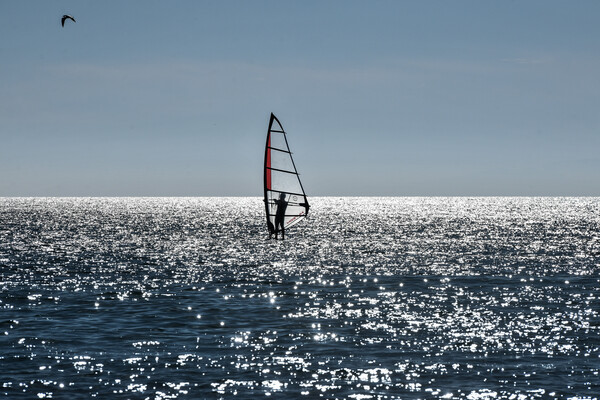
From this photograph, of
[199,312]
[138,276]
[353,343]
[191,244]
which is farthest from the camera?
[191,244]

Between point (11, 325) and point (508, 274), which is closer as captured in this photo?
point (11, 325)

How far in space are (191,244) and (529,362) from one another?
2476 inches

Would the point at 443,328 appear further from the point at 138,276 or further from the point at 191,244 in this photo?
the point at 191,244

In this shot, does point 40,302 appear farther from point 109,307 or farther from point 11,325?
point 11,325

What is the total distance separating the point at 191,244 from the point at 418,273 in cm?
3949

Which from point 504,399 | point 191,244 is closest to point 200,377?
point 504,399

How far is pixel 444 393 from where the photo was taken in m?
18.2

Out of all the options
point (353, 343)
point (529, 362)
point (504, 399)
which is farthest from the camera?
point (353, 343)

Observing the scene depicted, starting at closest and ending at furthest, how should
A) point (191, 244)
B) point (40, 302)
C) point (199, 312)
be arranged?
point (199, 312), point (40, 302), point (191, 244)

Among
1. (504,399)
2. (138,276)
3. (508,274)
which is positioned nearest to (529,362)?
(504,399)

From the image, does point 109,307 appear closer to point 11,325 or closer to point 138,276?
point 11,325

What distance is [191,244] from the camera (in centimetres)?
8088

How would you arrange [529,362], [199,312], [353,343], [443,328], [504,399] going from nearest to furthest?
[504,399] → [529,362] → [353,343] → [443,328] → [199,312]

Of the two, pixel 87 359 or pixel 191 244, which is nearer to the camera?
pixel 87 359
